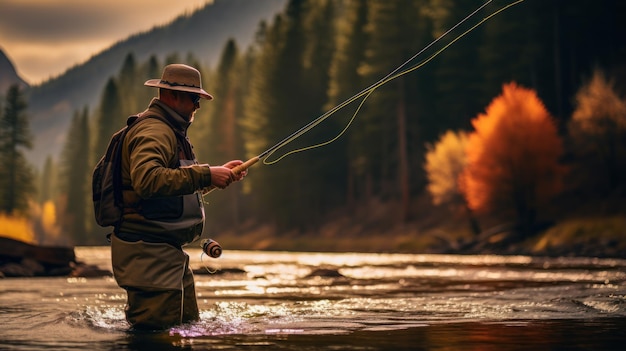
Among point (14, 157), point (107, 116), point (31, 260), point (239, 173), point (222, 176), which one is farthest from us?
point (107, 116)

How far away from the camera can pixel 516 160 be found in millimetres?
45844

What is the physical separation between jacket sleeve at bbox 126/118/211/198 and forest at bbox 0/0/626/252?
29.9 metres

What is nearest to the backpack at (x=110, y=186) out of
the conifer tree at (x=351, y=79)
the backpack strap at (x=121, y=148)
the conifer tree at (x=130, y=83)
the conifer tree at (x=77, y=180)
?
the backpack strap at (x=121, y=148)

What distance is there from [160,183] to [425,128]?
183ft

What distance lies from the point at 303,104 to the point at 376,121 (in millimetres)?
8608

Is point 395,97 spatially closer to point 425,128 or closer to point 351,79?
point 425,128

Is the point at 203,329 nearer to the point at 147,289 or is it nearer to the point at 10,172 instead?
the point at 147,289

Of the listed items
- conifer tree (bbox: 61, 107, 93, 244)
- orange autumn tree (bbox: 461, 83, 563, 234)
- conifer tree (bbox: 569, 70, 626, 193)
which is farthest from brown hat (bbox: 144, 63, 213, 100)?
conifer tree (bbox: 61, 107, 93, 244)

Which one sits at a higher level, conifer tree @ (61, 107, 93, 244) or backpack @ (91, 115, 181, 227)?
conifer tree @ (61, 107, 93, 244)

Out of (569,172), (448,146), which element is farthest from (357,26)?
(569,172)

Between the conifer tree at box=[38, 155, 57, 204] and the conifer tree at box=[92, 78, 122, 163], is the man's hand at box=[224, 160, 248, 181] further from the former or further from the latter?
the conifer tree at box=[38, 155, 57, 204]

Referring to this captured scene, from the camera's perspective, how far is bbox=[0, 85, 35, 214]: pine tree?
214 ft

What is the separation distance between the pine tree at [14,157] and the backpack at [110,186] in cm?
5901

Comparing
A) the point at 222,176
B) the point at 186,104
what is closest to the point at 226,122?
the point at 186,104
